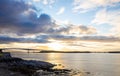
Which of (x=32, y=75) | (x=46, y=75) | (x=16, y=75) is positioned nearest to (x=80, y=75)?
(x=46, y=75)

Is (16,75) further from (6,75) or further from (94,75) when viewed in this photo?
(94,75)

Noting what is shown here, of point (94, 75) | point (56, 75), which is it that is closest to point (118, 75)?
point (94, 75)

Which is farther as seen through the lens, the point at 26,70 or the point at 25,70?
the point at 26,70

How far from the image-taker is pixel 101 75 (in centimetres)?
8050

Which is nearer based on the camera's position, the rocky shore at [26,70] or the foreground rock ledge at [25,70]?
the foreground rock ledge at [25,70]

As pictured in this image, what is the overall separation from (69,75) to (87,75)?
30.1ft

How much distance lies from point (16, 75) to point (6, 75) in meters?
2.99

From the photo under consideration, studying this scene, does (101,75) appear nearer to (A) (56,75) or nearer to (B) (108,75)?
(B) (108,75)

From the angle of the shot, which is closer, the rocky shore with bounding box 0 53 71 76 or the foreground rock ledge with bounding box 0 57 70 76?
the foreground rock ledge with bounding box 0 57 70 76

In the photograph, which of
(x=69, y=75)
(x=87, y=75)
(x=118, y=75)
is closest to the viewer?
(x=69, y=75)

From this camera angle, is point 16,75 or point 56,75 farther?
point 56,75

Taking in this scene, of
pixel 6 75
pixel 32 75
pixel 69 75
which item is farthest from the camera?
pixel 69 75

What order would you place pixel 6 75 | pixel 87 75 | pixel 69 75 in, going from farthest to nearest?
pixel 87 75 → pixel 69 75 → pixel 6 75

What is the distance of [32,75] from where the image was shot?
57.7 metres
